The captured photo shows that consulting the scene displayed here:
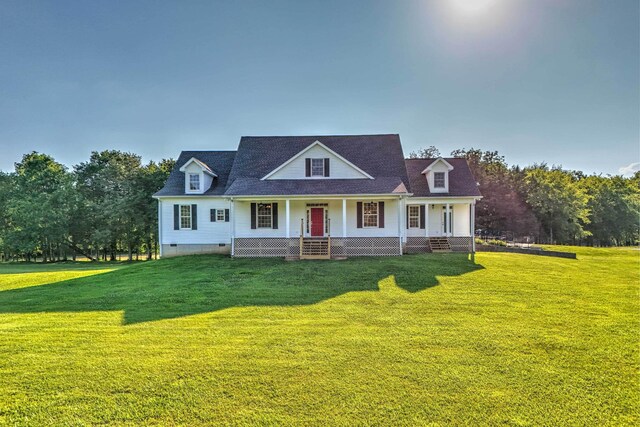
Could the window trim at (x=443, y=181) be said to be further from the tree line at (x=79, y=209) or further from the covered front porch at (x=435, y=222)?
the tree line at (x=79, y=209)

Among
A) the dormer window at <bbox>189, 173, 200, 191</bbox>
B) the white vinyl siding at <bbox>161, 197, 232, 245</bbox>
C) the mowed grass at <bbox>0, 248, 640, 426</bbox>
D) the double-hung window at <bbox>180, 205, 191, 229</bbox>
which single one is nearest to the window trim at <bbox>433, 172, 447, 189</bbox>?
the mowed grass at <bbox>0, 248, 640, 426</bbox>

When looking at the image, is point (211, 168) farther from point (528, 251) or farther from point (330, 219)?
point (528, 251)

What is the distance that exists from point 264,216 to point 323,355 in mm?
13994

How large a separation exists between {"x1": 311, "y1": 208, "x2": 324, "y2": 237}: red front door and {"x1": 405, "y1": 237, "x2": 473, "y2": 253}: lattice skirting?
17.9ft

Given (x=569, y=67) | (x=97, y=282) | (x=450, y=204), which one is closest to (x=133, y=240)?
(x=97, y=282)

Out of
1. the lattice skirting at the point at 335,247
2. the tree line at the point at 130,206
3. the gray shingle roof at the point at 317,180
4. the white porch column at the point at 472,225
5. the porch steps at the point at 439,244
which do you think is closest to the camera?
the lattice skirting at the point at 335,247

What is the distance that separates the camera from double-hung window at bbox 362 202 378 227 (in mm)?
18141

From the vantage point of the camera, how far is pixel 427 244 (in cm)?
1862

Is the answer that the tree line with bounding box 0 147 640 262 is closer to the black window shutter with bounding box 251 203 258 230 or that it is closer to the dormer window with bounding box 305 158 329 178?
the black window shutter with bounding box 251 203 258 230

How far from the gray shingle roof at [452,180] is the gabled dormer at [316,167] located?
4.23 metres

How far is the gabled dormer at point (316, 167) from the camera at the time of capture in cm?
1866

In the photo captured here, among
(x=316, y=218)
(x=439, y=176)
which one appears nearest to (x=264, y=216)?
(x=316, y=218)

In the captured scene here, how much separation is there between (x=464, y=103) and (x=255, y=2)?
14.4 meters

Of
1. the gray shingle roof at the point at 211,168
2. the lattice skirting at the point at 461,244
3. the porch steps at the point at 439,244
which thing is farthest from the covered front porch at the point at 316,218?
the lattice skirting at the point at 461,244
